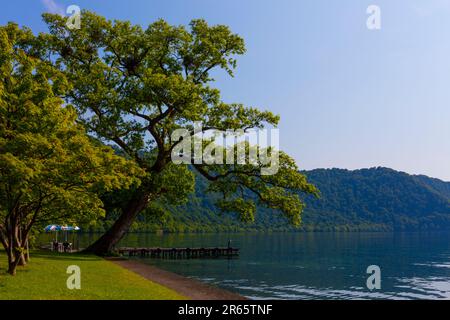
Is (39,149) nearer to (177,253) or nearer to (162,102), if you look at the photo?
(162,102)

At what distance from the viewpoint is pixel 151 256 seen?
79.9m

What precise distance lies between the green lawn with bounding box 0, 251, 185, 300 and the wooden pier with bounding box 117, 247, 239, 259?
4658cm

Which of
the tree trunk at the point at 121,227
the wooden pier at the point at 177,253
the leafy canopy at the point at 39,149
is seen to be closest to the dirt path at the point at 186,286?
the leafy canopy at the point at 39,149

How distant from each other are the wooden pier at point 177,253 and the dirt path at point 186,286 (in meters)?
42.7

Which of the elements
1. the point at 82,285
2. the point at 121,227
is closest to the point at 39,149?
the point at 82,285

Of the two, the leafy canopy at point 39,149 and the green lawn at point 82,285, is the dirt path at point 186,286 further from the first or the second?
the leafy canopy at point 39,149

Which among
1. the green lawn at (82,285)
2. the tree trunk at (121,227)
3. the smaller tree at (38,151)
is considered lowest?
the green lawn at (82,285)

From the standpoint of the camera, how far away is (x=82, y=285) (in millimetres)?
25094

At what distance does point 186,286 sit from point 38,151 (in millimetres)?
10981

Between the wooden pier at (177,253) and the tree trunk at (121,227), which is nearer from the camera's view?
the tree trunk at (121,227)

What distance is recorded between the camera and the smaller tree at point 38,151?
2289 centimetres

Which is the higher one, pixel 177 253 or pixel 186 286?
pixel 186 286

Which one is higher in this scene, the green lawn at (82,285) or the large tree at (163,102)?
the large tree at (163,102)
